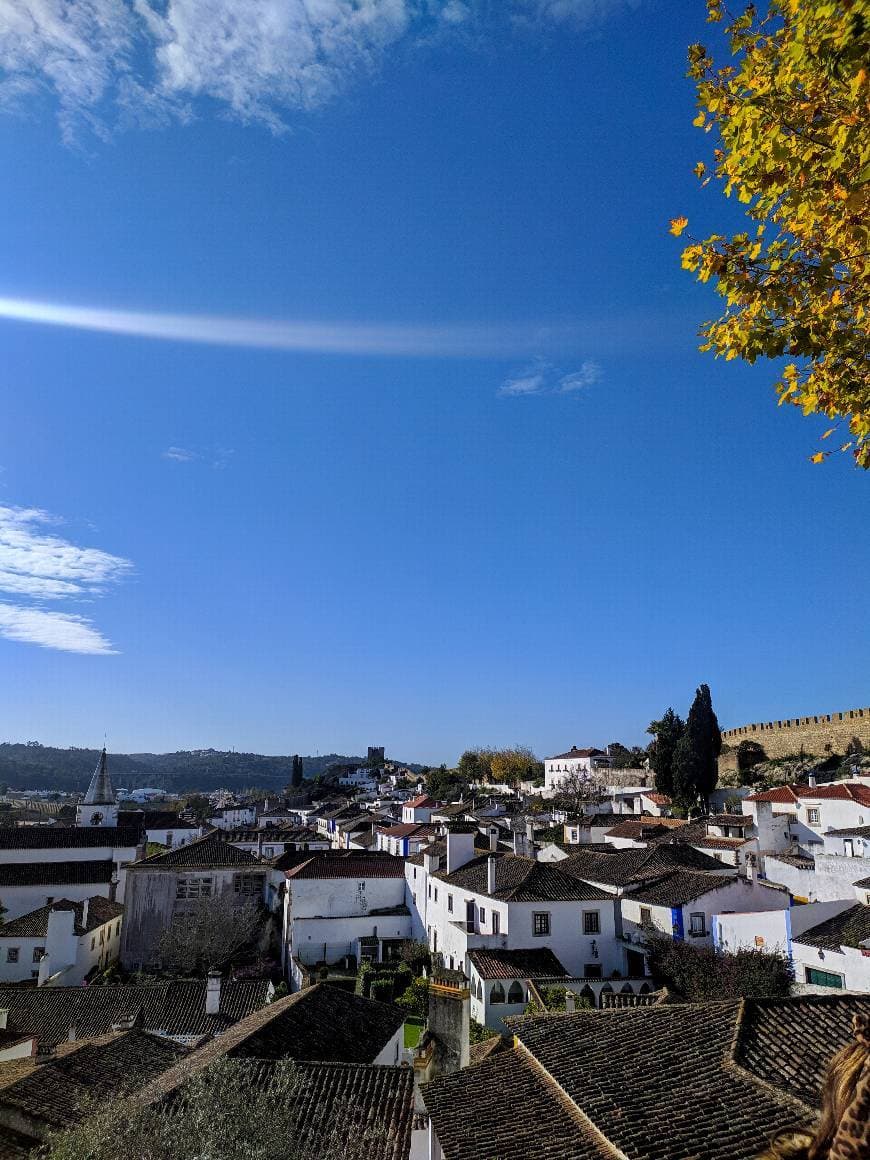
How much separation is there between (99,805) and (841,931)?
173 feet

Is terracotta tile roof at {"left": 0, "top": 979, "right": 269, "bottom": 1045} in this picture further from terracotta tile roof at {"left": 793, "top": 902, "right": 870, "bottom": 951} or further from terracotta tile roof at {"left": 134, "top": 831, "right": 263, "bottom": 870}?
terracotta tile roof at {"left": 793, "top": 902, "right": 870, "bottom": 951}

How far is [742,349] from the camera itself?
445 cm

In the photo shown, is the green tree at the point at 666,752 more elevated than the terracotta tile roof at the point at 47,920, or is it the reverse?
the green tree at the point at 666,752

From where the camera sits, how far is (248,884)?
3700cm

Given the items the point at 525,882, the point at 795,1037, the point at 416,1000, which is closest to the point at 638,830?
the point at 525,882

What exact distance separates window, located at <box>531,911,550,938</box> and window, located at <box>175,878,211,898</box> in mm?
16728

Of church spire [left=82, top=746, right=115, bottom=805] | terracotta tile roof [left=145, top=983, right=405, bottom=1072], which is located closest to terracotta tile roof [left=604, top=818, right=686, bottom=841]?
terracotta tile roof [left=145, top=983, right=405, bottom=1072]

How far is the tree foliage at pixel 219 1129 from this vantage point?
8.23 m

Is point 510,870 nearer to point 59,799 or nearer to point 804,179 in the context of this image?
point 804,179

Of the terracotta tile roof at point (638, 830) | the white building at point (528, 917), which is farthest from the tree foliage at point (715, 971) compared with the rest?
the terracotta tile roof at point (638, 830)

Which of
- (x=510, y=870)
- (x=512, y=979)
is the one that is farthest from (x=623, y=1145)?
(x=510, y=870)

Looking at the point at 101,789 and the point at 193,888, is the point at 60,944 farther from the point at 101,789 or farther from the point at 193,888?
the point at 101,789

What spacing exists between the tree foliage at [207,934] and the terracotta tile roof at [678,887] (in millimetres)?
16662

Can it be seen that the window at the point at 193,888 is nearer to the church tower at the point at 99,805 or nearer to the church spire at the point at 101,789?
the church tower at the point at 99,805
